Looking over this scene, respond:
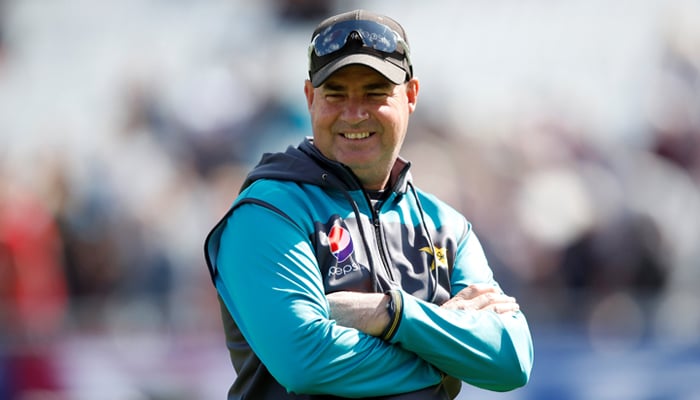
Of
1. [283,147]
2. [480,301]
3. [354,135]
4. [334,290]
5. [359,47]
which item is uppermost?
[283,147]

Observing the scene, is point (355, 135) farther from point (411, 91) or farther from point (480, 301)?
point (480, 301)

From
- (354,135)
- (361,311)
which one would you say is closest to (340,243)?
(361,311)

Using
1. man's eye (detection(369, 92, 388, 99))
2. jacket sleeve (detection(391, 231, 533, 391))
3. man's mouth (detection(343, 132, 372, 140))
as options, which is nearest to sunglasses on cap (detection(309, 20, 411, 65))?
man's eye (detection(369, 92, 388, 99))

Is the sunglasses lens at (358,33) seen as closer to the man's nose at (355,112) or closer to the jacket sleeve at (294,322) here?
the man's nose at (355,112)

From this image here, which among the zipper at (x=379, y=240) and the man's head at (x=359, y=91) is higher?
the man's head at (x=359, y=91)

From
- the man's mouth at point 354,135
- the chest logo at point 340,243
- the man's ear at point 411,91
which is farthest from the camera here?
the man's ear at point 411,91

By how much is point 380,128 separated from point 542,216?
5.52 meters

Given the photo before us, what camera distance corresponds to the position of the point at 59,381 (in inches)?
275

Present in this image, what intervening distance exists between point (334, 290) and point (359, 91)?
58 centimetres

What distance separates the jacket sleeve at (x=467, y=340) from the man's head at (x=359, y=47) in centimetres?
65

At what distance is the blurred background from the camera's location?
7.34 meters

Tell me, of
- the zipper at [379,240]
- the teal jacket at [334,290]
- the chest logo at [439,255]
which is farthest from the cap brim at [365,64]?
the chest logo at [439,255]

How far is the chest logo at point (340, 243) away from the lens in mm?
2998

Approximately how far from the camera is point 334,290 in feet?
9.82
